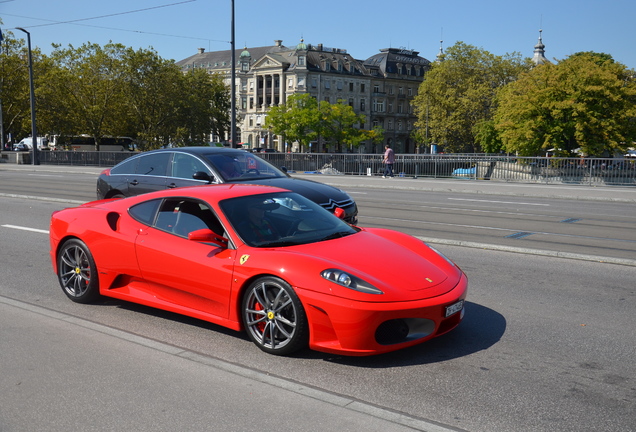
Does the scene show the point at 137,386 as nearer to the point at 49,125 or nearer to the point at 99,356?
the point at 99,356

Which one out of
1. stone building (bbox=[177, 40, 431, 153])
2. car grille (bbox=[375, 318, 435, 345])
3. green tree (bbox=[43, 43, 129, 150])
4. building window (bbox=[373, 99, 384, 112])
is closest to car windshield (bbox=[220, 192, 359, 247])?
car grille (bbox=[375, 318, 435, 345])

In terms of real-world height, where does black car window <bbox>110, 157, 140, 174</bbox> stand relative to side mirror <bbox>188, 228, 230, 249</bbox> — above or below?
above

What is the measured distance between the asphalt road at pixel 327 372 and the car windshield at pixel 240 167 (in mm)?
3834

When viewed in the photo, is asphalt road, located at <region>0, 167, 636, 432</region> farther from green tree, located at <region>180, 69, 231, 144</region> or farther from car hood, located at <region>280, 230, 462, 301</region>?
green tree, located at <region>180, 69, 231, 144</region>

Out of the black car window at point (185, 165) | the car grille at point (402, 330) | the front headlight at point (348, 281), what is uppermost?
the black car window at point (185, 165)

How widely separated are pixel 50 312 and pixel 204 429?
10.6 feet

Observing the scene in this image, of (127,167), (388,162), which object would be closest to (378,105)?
(388,162)

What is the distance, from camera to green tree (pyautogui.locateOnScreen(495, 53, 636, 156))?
134 ft

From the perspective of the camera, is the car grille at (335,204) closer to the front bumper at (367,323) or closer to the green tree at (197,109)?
the front bumper at (367,323)

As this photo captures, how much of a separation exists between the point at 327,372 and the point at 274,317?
603 mm

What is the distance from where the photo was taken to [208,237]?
5441 millimetres

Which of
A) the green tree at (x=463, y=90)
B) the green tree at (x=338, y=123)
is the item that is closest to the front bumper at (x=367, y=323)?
the green tree at (x=463, y=90)

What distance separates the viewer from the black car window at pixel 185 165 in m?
10.6

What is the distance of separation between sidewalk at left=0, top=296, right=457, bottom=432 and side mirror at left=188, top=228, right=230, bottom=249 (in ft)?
3.00
